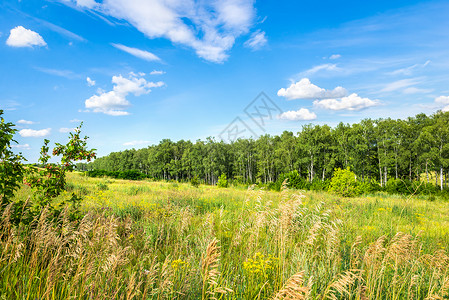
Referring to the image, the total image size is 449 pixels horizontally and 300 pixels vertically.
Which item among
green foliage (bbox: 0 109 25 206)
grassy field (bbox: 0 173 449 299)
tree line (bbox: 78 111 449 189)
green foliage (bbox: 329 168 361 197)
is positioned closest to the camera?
grassy field (bbox: 0 173 449 299)

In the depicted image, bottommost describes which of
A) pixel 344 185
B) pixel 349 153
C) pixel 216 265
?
pixel 344 185

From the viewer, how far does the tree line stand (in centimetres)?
4006

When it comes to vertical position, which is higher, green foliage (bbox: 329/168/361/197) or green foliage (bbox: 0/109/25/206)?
green foliage (bbox: 0/109/25/206)

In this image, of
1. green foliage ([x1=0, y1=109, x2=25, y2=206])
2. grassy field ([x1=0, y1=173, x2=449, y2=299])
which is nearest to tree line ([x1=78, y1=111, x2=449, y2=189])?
grassy field ([x1=0, y1=173, x2=449, y2=299])

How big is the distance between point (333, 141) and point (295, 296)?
5390cm

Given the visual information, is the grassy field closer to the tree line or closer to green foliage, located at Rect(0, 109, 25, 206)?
green foliage, located at Rect(0, 109, 25, 206)

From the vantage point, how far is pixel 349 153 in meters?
44.0

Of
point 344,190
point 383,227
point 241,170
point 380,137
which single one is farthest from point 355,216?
point 241,170

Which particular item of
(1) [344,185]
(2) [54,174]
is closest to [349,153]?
(1) [344,185]

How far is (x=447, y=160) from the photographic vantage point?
35.3 m

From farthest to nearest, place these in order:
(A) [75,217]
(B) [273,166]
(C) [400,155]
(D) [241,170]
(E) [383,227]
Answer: (D) [241,170]
(B) [273,166]
(C) [400,155]
(E) [383,227]
(A) [75,217]

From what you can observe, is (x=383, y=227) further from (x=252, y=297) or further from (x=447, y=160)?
(x=447, y=160)

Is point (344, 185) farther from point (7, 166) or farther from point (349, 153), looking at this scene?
point (349, 153)

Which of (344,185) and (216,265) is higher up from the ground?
(216,265)
